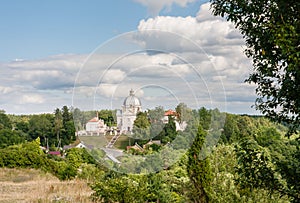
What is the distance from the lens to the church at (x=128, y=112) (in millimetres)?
9870

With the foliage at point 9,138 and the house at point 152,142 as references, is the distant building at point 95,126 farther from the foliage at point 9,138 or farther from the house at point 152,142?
the foliage at point 9,138

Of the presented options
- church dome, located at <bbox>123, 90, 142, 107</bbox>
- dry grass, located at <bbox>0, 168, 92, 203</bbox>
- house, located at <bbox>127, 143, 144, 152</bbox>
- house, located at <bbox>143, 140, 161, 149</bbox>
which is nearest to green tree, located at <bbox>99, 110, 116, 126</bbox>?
church dome, located at <bbox>123, 90, 142, 107</bbox>

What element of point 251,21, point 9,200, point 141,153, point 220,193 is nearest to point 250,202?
point 220,193

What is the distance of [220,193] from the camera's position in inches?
443

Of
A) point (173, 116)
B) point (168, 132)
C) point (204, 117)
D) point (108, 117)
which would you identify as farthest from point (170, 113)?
point (108, 117)

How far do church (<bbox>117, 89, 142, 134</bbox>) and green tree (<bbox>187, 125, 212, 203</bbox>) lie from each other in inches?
89.8

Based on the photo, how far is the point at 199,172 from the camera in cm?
1181

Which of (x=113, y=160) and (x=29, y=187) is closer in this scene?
(x=113, y=160)

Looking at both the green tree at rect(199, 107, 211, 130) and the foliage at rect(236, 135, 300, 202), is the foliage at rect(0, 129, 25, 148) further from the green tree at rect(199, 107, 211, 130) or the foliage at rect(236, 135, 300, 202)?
the foliage at rect(236, 135, 300, 202)

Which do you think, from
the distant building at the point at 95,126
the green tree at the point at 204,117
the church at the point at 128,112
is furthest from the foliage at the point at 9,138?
the green tree at the point at 204,117

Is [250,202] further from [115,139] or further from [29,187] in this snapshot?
[29,187]

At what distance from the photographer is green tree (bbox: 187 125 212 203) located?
11.7 meters

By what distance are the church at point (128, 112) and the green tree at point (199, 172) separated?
2.28 meters

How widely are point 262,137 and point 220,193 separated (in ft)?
62.7
